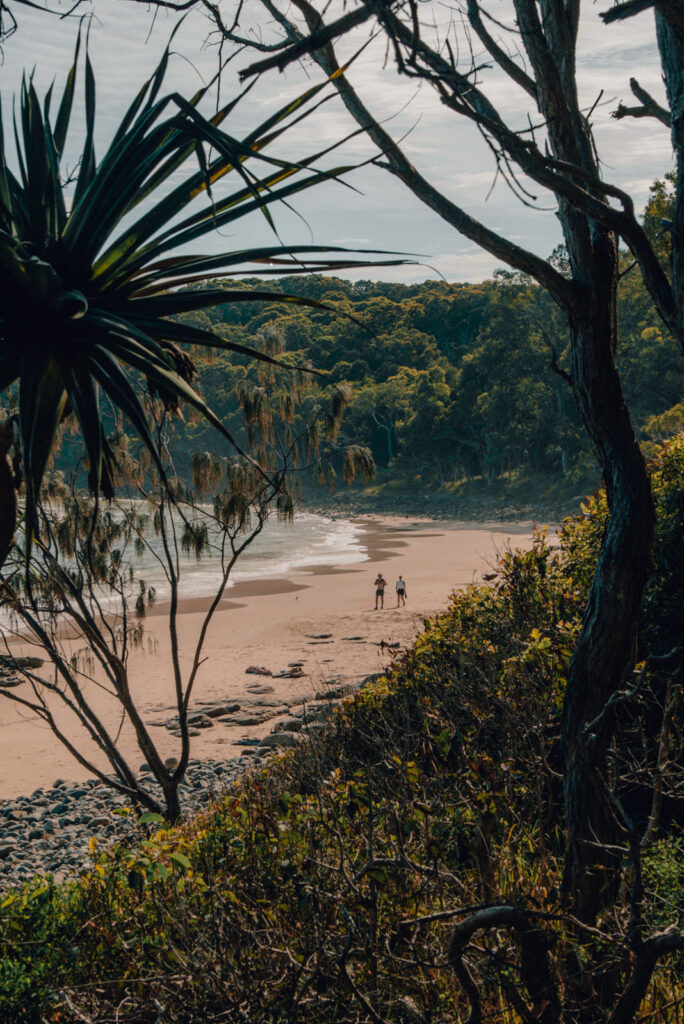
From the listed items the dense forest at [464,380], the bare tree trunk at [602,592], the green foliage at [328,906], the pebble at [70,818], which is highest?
the dense forest at [464,380]

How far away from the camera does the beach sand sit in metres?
12.4

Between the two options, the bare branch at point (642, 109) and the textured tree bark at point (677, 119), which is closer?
the textured tree bark at point (677, 119)

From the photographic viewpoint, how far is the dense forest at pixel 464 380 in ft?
152

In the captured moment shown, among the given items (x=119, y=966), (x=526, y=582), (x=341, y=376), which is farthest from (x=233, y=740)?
(x=341, y=376)

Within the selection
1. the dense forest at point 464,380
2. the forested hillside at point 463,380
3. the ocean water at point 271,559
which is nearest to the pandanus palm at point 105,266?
the ocean water at point 271,559

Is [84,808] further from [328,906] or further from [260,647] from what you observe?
[260,647]

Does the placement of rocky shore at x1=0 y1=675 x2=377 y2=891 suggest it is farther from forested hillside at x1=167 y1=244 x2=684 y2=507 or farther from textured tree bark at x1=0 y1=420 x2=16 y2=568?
forested hillside at x1=167 y1=244 x2=684 y2=507

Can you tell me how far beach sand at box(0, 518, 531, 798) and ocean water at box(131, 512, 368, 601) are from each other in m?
1.41

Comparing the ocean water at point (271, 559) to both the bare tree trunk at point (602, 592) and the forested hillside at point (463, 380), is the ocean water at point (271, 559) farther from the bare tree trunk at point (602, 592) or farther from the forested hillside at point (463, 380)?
the bare tree trunk at point (602, 592)

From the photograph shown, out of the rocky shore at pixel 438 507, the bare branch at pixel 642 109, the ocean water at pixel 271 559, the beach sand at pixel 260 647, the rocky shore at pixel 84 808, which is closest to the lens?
the bare branch at pixel 642 109

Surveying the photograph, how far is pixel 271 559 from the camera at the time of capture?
117ft

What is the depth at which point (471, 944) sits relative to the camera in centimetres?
259

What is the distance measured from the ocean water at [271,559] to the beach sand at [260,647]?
1412 mm

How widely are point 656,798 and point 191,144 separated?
259 cm
